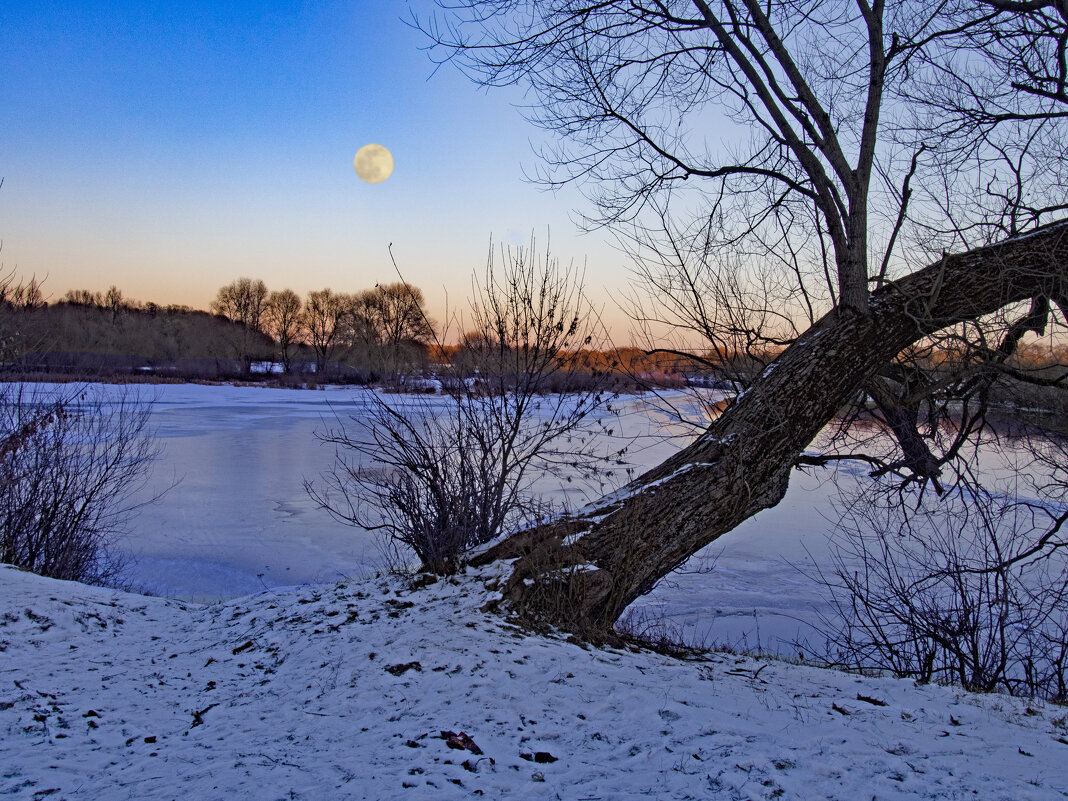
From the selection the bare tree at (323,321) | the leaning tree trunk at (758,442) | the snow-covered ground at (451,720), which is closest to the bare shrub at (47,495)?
the snow-covered ground at (451,720)

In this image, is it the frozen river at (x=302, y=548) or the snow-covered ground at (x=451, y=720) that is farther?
the frozen river at (x=302, y=548)

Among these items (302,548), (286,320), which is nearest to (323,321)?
(286,320)

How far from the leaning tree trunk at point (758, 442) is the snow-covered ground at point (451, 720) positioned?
2.02ft

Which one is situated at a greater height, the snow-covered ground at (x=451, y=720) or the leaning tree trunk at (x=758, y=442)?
the leaning tree trunk at (x=758, y=442)

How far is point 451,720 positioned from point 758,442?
3.19m

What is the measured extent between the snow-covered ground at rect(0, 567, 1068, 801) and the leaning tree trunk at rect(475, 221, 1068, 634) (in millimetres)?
616

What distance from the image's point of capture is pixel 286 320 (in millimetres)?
67125

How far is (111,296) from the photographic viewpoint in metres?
77.6

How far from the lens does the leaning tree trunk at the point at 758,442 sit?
465 centimetres

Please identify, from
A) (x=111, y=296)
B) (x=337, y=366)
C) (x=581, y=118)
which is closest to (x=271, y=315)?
(x=337, y=366)

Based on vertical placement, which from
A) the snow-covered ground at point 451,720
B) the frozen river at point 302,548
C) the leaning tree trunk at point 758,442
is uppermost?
the leaning tree trunk at point 758,442

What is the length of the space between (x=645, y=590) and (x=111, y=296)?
90862 millimetres

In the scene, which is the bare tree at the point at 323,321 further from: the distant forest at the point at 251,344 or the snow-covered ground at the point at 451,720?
the snow-covered ground at the point at 451,720

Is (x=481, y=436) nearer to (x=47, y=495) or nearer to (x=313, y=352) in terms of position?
(x=47, y=495)
